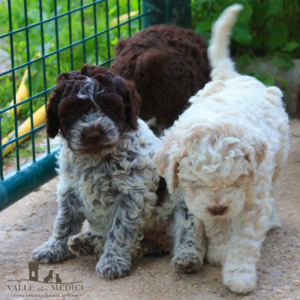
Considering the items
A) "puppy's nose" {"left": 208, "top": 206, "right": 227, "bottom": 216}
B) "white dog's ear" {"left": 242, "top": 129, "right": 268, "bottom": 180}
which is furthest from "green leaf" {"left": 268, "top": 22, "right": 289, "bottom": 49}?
"puppy's nose" {"left": 208, "top": 206, "right": 227, "bottom": 216}

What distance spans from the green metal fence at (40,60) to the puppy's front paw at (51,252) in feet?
1.98

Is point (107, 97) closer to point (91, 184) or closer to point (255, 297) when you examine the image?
point (91, 184)

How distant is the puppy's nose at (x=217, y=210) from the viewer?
9.29 feet

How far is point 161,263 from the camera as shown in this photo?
3.50m

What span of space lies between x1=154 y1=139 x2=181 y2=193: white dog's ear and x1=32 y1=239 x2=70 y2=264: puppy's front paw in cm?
102

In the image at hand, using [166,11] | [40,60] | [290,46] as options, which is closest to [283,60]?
[290,46]

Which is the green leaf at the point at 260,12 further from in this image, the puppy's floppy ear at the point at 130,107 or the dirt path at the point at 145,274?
the puppy's floppy ear at the point at 130,107

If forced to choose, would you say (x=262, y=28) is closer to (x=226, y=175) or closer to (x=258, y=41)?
(x=258, y=41)

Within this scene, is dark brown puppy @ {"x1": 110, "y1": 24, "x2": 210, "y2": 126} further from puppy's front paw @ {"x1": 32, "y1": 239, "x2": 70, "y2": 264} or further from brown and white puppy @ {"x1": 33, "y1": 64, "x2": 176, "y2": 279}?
puppy's front paw @ {"x1": 32, "y1": 239, "x2": 70, "y2": 264}

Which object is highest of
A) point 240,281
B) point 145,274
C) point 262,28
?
point 262,28

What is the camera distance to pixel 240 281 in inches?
115

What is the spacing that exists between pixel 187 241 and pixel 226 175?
0.87m

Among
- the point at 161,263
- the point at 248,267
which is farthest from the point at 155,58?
the point at 248,267

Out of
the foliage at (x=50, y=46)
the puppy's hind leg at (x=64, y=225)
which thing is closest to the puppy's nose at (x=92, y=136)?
the puppy's hind leg at (x=64, y=225)
